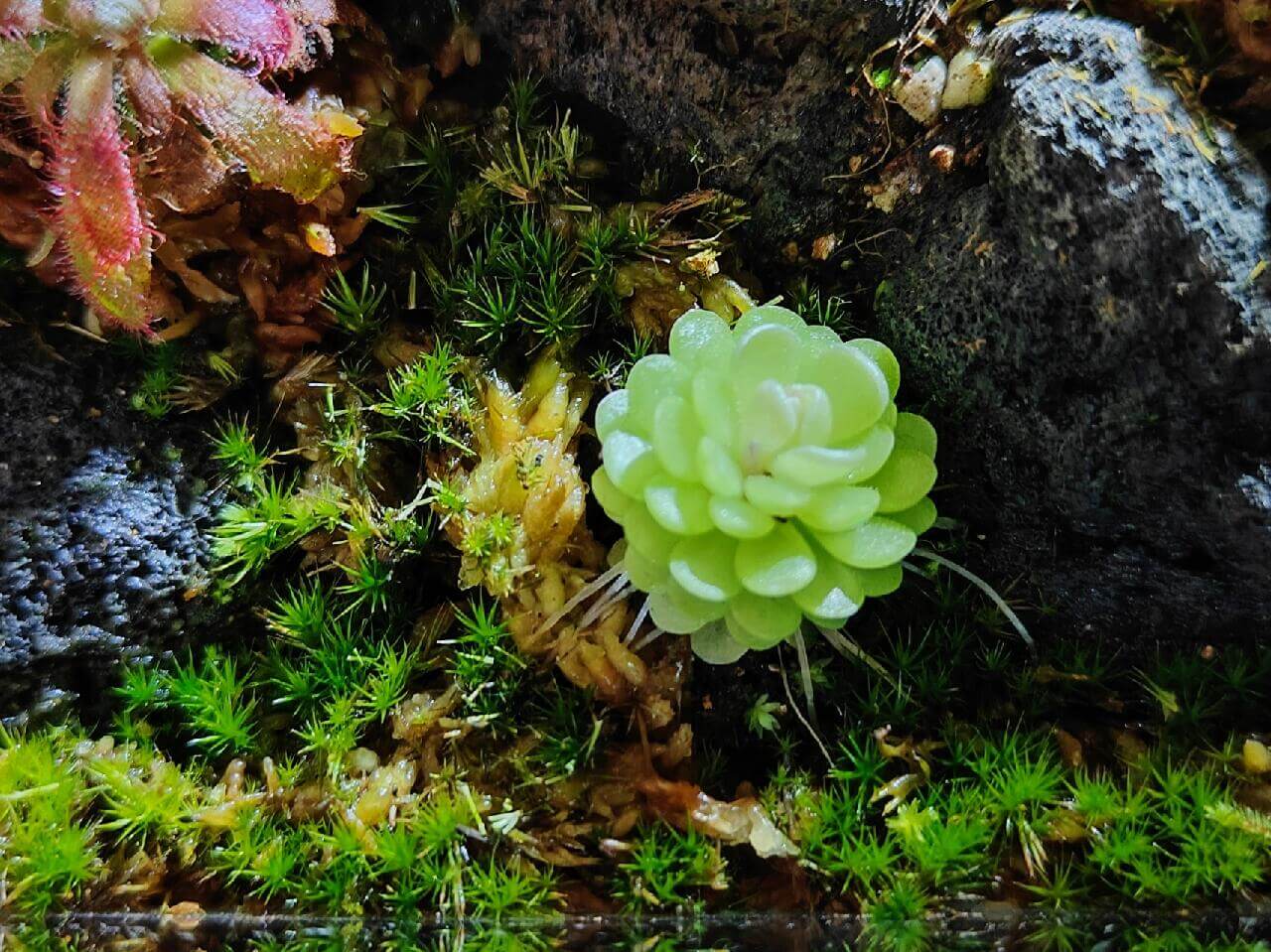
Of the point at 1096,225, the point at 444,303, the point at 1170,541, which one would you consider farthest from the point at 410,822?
the point at 1096,225

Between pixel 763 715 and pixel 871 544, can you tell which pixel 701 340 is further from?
pixel 763 715

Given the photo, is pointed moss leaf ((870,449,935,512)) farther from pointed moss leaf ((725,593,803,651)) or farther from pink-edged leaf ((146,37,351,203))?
pink-edged leaf ((146,37,351,203))

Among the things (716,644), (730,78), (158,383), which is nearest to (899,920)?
(716,644)

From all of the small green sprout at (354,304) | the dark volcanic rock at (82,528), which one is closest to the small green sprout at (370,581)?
the dark volcanic rock at (82,528)

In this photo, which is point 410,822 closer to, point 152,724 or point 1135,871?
point 152,724

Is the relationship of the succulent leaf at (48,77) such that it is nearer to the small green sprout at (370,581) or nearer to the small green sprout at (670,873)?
the small green sprout at (370,581)

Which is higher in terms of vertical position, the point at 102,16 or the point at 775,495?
the point at 102,16

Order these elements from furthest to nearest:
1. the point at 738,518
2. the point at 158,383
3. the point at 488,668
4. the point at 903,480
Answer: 1. the point at 158,383
2. the point at 488,668
3. the point at 903,480
4. the point at 738,518
